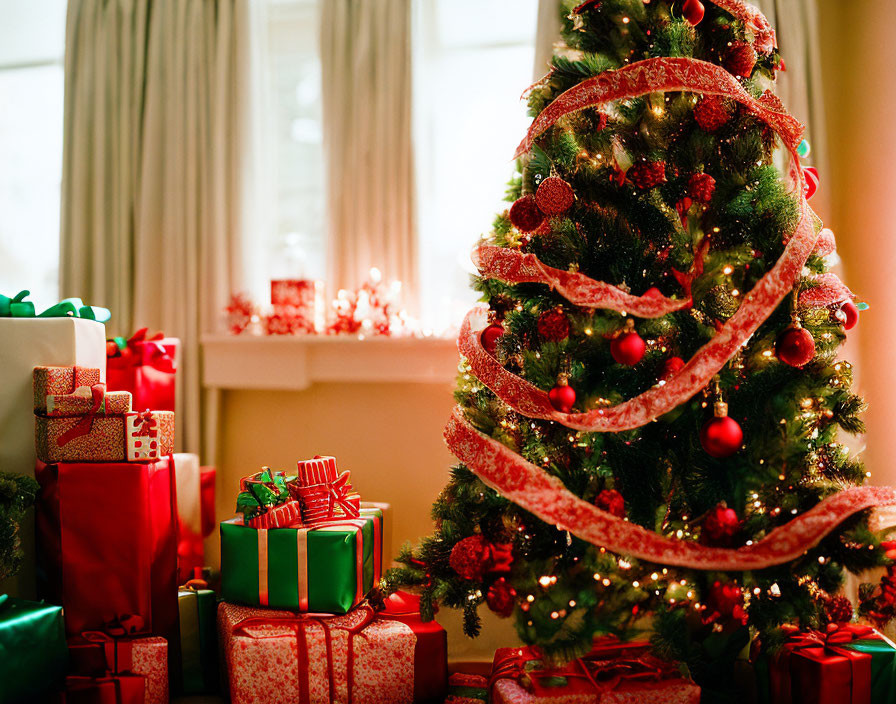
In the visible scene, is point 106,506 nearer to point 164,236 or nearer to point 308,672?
point 308,672

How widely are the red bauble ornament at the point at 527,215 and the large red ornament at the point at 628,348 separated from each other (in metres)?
0.33

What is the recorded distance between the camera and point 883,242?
2.25 metres

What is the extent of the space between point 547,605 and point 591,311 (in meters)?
0.63

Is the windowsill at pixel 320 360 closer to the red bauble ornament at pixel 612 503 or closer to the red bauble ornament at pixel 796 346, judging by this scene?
the red bauble ornament at pixel 612 503

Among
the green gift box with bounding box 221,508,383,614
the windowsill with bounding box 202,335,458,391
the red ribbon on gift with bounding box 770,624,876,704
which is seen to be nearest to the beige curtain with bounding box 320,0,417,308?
the windowsill with bounding box 202,335,458,391

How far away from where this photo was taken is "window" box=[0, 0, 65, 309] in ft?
10.2

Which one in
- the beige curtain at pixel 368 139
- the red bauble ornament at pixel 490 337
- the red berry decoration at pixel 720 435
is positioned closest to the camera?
the red berry decoration at pixel 720 435

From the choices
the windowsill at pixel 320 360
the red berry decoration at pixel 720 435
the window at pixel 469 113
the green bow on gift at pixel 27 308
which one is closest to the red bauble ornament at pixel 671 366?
the red berry decoration at pixel 720 435

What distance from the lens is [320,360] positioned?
2584 millimetres

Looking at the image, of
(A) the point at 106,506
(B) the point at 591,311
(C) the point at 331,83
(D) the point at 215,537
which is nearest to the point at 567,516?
(B) the point at 591,311

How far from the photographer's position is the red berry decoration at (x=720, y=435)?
4.35ft

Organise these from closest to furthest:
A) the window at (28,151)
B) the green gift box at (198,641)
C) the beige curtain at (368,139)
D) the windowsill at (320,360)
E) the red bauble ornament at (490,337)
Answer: the red bauble ornament at (490,337)
the green gift box at (198,641)
the windowsill at (320,360)
the beige curtain at (368,139)
the window at (28,151)

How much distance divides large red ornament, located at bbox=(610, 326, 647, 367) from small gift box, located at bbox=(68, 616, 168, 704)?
4.60ft

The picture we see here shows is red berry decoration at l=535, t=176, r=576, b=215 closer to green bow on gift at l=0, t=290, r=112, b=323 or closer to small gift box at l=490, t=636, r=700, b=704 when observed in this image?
small gift box at l=490, t=636, r=700, b=704
